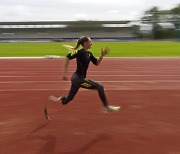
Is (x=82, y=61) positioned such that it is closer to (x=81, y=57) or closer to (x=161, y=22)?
(x=81, y=57)

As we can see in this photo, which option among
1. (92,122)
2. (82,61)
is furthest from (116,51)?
(82,61)

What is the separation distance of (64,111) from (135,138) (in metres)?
2.22

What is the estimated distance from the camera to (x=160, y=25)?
85.6 meters

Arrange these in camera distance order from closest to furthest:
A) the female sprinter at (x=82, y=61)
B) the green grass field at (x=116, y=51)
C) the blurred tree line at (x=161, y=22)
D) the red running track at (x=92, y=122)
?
the red running track at (x=92, y=122), the female sprinter at (x=82, y=61), the green grass field at (x=116, y=51), the blurred tree line at (x=161, y=22)

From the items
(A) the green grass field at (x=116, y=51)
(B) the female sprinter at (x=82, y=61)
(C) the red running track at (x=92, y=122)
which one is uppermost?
(B) the female sprinter at (x=82, y=61)

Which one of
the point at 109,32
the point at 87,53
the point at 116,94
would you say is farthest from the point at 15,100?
the point at 109,32

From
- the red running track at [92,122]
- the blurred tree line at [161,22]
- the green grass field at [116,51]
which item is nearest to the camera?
the red running track at [92,122]

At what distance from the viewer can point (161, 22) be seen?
294ft

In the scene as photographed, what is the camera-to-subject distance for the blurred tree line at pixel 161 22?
8088 centimetres

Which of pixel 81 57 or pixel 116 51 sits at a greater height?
pixel 81 57

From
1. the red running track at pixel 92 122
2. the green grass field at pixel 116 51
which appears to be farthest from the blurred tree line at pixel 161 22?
the red running track at pixel 92 122

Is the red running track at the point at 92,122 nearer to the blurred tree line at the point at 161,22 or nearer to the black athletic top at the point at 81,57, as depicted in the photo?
the black athletic top at the point at 81,57

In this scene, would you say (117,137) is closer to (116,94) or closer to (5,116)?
(5,116)

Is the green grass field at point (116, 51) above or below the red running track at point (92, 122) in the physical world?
below
